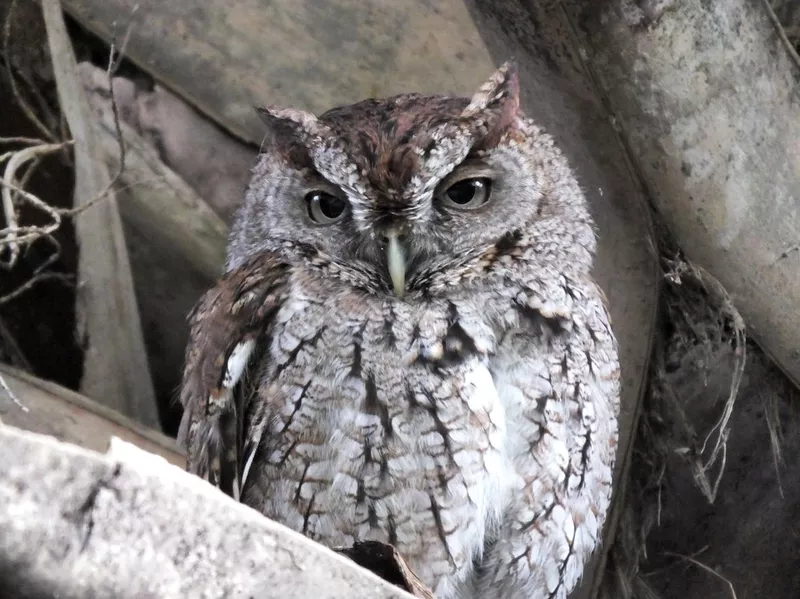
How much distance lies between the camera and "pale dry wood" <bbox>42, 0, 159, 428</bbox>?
2.08m

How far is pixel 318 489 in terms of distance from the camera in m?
1.54

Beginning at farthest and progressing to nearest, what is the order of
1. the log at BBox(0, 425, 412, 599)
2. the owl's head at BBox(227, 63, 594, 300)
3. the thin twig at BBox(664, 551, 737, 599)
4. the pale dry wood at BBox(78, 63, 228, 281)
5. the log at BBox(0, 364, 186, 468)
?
1. the pale dry wood at BBox(78, 63, 228, 281)
2. the thin twig at BBox(664, 551, 737, 599)
3. the log at BBox(0, 364, 186, 468)
4. the owl's head at BBox(227, 63, 594, 300)
5. the log at BBox(0, 425, 412, 599)

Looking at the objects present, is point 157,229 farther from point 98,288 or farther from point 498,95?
point 498,95

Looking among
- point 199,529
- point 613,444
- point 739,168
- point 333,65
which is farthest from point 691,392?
point 199,529

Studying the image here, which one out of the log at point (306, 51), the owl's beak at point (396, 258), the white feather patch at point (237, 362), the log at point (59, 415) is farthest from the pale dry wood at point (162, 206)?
the owl's beak at point (396, 258)

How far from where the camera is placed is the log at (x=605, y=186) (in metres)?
1.89

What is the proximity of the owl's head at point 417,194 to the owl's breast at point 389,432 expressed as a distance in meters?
0.10

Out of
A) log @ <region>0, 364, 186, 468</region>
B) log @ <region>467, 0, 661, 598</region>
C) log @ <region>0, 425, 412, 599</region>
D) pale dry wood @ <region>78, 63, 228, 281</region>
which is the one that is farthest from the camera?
pale dry wood @ <region>78, 63, 228, 281</region>

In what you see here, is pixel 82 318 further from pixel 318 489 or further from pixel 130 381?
pixel 318 489

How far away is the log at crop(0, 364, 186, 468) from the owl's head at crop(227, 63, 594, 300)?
49 cm

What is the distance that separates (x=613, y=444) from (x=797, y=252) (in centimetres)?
52

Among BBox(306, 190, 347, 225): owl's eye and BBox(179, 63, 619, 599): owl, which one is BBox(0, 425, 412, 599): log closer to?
BBox(179, 63, 619, 599): owl

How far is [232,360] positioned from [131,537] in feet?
3.04

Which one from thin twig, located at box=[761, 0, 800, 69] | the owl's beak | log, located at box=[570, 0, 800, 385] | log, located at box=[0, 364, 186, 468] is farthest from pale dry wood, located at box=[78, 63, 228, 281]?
thin twig, located at box=[761, 0, 800, 69]
